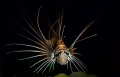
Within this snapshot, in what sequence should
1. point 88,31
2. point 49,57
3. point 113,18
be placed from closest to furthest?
point 49,57
point 113,18
point 88,31

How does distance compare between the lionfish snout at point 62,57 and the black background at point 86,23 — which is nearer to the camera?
the lionfish snout at point 62,57

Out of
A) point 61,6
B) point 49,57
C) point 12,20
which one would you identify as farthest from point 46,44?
point 12,20

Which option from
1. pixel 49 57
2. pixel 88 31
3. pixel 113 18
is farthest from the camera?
pixel 88 31

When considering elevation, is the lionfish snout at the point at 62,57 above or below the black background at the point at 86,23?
below

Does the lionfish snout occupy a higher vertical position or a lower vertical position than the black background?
lower

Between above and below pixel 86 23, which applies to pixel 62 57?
below

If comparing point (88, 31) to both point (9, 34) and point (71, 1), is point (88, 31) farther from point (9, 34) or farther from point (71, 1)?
point (9, 34)

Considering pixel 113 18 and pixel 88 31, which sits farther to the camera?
pixel 88 31

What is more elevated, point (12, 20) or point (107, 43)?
point (12, 20)
